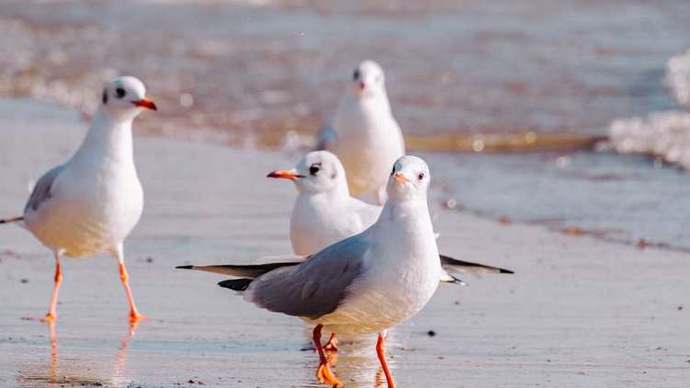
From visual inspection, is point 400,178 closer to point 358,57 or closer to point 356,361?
point 356,361

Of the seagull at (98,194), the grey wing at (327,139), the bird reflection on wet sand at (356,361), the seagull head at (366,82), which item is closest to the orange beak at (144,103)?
the seagull at (98,194)

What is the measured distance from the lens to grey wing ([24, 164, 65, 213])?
22.5 ft

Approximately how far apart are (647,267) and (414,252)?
107 inches

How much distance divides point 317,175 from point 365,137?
2.15 meters

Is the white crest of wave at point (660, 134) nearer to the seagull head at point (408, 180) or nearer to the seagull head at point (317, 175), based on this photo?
the seagull head at point (317, 175)

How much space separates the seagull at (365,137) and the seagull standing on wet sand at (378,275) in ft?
10.1

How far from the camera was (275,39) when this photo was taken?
18578 mm

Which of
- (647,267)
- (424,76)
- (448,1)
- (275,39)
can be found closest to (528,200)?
(647,267)

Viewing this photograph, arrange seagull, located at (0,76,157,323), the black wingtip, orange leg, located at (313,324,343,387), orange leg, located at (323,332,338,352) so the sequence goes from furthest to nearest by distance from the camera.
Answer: seagull, located at (0,76,157,323)
orange leg, located at (323,332,338,352)
the black wingtip
orange leg, located at (313,324,343,387)

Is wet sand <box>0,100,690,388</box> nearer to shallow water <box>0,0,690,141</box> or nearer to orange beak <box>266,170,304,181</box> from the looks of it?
orange beak <box>266,170,304,181</box>

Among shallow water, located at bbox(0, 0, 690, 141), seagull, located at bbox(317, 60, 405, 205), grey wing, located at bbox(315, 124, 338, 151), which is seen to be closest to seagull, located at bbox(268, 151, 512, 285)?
seagull, located at bbox(317, 60, 405, 205)

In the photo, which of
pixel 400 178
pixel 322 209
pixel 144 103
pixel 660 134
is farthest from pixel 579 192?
pixel 400 178

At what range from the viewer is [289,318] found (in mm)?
6613

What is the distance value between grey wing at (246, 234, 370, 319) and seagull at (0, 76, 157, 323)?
1.07 m
